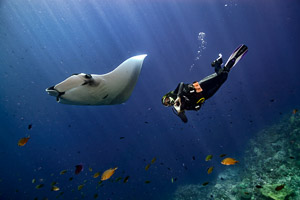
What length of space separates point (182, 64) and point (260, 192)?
1020 inches

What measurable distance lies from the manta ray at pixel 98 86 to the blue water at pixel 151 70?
72.0 feet

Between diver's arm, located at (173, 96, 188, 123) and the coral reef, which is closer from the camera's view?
diver's arm, located at (173, 96, 188, 123)

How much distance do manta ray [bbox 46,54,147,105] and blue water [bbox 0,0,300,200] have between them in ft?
72.0

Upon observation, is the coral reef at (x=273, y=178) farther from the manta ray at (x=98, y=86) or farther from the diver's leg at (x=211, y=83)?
the manta ray at (x=98, y=86)

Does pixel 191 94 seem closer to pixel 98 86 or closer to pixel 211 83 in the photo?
pixel 211 83

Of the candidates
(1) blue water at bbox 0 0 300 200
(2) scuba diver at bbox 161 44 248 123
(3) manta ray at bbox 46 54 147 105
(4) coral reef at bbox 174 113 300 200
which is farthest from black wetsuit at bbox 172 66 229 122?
(1) blue water at bbox 0 0 300 200

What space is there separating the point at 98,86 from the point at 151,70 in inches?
1126

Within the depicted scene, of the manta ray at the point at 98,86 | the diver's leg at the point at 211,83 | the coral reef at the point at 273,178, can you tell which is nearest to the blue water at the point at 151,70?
the coral reef at the point at 273,178

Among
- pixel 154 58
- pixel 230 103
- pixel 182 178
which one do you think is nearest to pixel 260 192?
pixel 182 178

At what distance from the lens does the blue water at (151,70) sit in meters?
25.5

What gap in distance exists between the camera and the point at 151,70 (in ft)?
102

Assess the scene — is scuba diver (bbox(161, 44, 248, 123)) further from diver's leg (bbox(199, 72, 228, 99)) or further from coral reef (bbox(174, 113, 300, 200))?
coral reef (bbox(174, 113, 300, 200))

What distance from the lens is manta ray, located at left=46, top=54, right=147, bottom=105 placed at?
2.53 meters

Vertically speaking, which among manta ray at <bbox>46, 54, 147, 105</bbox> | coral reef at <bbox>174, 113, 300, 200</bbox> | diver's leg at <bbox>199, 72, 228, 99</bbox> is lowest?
coral reef at <bbox>174, 113, 300, 200</bbox>
